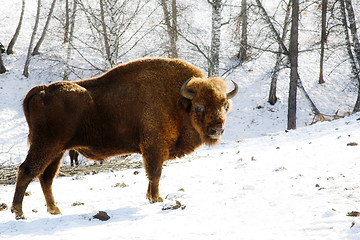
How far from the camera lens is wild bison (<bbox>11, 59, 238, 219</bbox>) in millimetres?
5074

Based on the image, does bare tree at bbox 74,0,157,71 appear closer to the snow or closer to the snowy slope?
the snow

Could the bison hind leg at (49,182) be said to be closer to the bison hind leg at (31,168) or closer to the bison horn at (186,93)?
the bison hind leg at (31,168)

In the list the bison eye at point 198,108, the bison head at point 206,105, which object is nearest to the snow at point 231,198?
the bison head at point 206,105

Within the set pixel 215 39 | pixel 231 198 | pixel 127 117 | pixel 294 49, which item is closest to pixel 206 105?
pixel 127 117

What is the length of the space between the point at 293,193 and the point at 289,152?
3468 mm

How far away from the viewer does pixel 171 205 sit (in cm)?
468

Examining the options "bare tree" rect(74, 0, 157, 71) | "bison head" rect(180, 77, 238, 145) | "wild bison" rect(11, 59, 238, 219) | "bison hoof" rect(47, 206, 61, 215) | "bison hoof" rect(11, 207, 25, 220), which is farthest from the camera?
"bare tree" rect(74, 0, 157, 71)

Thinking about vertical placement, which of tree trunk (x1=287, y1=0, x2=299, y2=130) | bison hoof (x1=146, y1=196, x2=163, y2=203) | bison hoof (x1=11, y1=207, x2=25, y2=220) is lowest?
bison hoof (x1=146, y1=196, x2=163, y2=203)

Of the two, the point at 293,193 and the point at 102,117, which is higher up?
the point at 102,117

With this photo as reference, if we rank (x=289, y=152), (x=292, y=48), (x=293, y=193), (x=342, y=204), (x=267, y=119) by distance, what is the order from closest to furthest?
1. (x=342, y=204)
2. (x=293, y=193)
3. (x=289, y=152)
4. (x=292, y=48)
5. (x=267, y=119)

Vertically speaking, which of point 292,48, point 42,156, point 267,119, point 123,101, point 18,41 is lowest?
point 267,119

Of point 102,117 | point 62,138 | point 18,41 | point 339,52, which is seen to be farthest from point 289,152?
point 18,41

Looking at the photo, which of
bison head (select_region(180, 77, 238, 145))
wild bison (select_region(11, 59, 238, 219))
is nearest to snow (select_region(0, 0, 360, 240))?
wild bison (select_region(11, 59, 238, 219))

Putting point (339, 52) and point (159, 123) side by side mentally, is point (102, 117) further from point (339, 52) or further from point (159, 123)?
point (339, 52)
